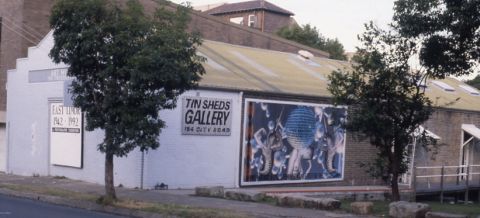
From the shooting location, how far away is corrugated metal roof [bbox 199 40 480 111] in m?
23.3

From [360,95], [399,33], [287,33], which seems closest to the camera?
[399,33]

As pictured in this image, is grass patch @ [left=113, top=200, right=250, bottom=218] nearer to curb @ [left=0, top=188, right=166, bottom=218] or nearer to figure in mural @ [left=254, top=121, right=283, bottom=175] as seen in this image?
curb @ [left=0, top=188, right=166, bottom=218]

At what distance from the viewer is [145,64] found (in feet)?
51.1

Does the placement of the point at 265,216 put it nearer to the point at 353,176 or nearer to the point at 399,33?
the point at 399,33

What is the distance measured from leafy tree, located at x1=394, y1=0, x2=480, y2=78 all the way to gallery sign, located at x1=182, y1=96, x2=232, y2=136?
7.78 meters

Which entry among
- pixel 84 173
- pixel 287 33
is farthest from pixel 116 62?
pixel 287 33

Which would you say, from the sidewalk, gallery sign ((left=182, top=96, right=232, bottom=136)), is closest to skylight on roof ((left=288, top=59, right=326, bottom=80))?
gallery sign ((left=182, top=96, right=232, bottom=136))

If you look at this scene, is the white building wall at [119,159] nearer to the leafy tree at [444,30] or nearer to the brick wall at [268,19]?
the leafy tree at [444,30]

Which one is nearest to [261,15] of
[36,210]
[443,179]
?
[443,179]

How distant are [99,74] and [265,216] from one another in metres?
5.19

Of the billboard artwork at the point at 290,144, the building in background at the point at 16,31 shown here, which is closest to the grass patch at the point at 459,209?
the billboard artwork at the point at 290,144

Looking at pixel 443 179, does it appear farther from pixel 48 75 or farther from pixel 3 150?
pixel 3 150

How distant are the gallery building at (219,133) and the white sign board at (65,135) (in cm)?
4

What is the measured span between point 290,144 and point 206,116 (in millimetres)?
4044
